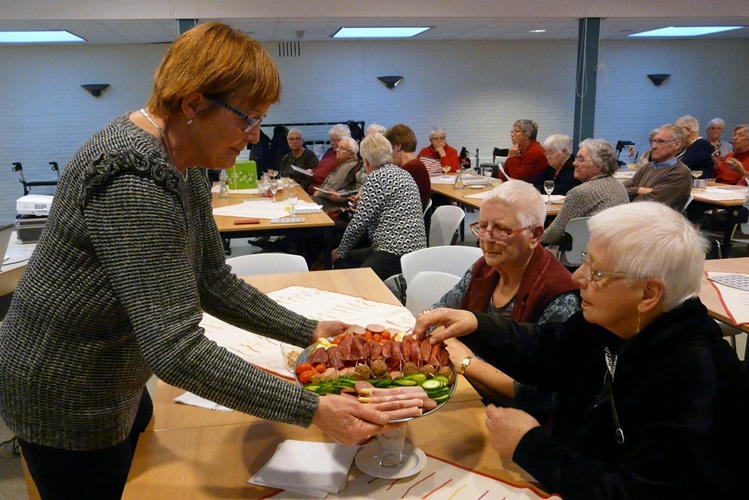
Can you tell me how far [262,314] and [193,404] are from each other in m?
0.33

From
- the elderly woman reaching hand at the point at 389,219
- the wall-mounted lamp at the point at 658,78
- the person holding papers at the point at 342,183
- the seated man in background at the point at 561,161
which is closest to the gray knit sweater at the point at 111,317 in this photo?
the elderly woman reaching hand at the point at 389,219

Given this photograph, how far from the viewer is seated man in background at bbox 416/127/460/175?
796 cm

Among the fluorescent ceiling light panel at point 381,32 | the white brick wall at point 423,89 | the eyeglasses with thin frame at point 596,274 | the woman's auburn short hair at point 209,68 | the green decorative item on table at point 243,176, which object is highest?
the fluorescent ceiling light panel at point 381,32

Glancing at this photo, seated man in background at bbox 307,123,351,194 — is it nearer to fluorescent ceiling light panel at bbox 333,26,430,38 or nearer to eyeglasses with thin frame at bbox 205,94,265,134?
fluorescent ceiling light panel at bbox 333,26,430,38

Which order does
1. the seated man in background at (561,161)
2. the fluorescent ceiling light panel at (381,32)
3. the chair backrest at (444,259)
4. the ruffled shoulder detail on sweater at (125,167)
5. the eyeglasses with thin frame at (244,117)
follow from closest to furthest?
the ruffled shoulder detail on sweater at (125,167) → the eyeglasses with thin frame at (244,117) → the chair backrest at (444,259) → the seated man in background at (561,161) → the fluorescent ceiling light panel at (381,32)

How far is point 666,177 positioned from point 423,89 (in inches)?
242

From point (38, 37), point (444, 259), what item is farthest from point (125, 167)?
point (38, 37)

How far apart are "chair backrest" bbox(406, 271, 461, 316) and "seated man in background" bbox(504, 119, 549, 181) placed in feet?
14.3

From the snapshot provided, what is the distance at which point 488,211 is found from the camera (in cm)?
211

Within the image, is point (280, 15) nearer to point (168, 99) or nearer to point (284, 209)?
point (284, 209)

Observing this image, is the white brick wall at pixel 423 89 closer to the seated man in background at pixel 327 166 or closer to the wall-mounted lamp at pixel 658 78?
the wall-mounted lamp at pixel 658 78

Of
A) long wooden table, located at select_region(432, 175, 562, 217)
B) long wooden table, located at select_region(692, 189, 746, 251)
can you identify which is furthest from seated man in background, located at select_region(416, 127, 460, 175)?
long wooden table, located at select_region(692, 189, 746, 251)

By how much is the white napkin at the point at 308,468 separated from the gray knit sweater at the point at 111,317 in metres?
0.20

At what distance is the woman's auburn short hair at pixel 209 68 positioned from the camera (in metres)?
1.13
